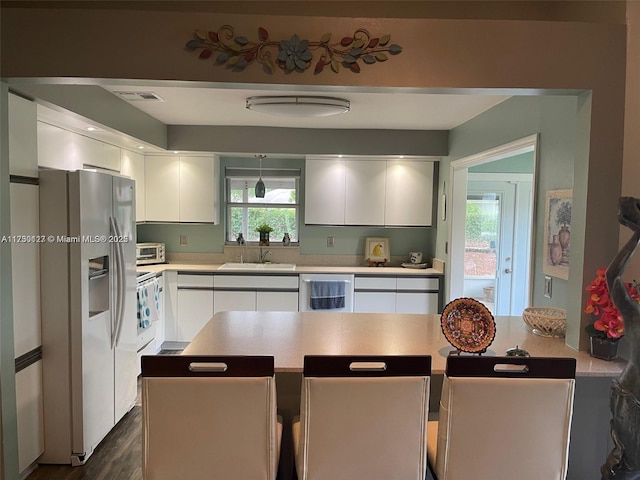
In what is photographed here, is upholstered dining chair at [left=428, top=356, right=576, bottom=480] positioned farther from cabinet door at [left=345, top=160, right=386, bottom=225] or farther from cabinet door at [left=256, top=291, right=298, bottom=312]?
cabinet door at [left=345, top=160, right=386, bottom=225]

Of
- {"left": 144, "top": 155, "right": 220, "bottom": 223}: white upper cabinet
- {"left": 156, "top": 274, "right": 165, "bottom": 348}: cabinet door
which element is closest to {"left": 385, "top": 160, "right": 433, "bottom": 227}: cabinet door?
{"left": 144, "top": 155, "right": 220, "bottom": 223}: white upper cabinet

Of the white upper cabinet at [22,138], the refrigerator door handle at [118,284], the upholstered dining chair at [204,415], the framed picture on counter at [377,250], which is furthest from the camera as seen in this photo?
the framed picture on counter at [377,250]

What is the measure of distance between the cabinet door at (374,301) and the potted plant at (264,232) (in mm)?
1309

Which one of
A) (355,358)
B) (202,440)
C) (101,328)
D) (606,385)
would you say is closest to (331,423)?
(355,358)

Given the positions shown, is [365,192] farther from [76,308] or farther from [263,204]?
[76,308]

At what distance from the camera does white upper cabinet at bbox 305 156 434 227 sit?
4.77m

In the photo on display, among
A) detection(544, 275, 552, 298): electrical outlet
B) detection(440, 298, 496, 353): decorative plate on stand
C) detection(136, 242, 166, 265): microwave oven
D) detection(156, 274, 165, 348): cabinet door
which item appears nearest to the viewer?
detection(440, 298, 496, 353): decorative plate on stand

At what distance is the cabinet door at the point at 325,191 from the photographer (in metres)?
4.77

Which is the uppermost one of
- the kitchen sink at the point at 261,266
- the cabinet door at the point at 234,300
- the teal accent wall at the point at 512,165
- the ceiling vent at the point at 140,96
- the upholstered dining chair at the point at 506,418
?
the ceiling vent at the point at 140,96

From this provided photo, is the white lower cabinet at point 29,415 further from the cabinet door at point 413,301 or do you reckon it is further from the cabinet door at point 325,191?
the cabinet door at point 413,301

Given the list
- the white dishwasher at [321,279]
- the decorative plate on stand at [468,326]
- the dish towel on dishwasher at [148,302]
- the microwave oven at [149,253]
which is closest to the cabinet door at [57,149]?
the dish towel on dishwasher at [148,302]

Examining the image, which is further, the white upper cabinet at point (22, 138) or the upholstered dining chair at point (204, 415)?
the white upper cabinet at point (22, 138)

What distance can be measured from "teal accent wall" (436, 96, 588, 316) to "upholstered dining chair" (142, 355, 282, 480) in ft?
5.38

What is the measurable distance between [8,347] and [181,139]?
9.33 ft
